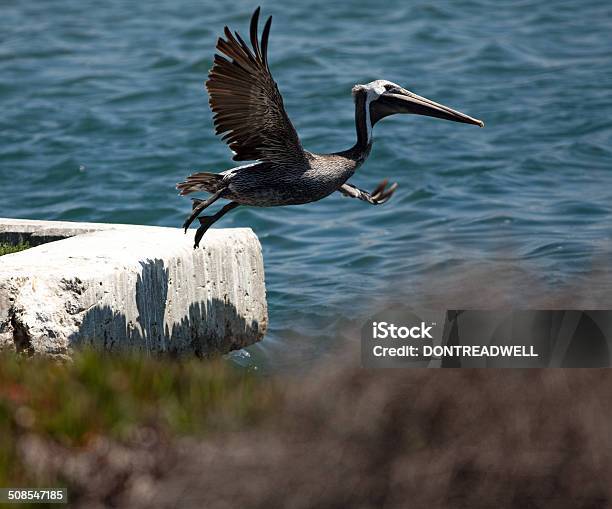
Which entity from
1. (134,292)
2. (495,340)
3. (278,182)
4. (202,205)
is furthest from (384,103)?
(495,340)

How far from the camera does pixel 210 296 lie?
761 centimetres

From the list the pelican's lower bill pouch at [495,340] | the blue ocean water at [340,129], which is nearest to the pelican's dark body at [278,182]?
the blue ocean water at [340,129]

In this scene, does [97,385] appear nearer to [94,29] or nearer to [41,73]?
[41,73]

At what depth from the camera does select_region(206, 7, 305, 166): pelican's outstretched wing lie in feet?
22.0

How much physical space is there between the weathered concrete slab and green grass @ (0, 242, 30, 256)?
0.13 meters

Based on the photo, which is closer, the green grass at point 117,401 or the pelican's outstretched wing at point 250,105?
the green grass at point 117,401

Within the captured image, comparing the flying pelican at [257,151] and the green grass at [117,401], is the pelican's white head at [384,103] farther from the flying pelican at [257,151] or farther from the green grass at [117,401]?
the green grass at [117,401]

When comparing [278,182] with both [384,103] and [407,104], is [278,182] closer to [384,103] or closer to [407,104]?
[384,103]

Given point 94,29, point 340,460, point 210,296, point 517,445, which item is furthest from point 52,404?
point 94,29

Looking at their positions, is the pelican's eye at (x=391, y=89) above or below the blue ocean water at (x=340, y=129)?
above

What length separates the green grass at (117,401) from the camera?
4.42 m

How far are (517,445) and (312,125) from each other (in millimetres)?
12901

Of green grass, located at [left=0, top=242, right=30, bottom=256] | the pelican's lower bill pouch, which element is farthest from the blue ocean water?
the pelican's lower bill pouch

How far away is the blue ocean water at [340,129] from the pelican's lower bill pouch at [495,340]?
2.29 meters
